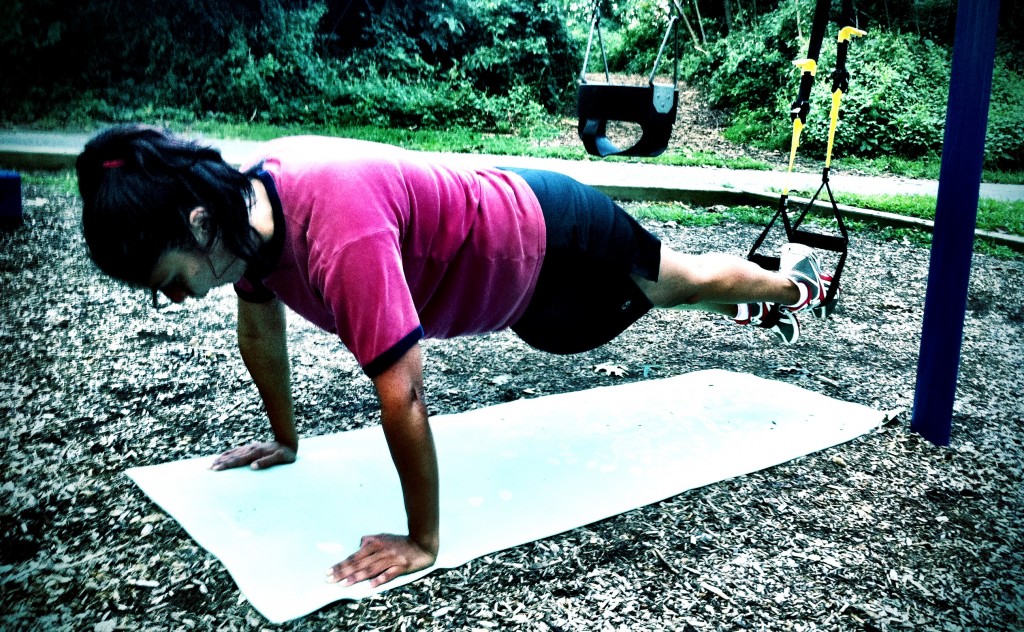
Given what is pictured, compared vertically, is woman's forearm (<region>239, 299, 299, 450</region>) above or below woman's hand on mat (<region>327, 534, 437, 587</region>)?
above

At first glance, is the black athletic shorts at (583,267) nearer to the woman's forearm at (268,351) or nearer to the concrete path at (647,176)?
the woman's forearm at (268,351)

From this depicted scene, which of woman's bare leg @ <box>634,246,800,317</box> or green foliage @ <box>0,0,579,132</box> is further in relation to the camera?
green foliage @ <box>0,0,579,132</box>

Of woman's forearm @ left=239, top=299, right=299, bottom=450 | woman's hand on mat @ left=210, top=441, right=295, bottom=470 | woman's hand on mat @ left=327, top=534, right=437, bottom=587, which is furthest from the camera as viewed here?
woman's hand on mat @ left=210, top=441, right=295, bottom=470

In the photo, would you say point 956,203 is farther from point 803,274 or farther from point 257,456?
point 257,456

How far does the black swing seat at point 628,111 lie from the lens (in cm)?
200

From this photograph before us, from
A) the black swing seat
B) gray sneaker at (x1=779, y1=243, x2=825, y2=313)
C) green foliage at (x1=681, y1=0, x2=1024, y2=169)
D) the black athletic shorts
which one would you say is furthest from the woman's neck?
green foliage at (x1=681, y1=0, x2=1024, y2=169)

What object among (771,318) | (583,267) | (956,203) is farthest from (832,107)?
(583,267)

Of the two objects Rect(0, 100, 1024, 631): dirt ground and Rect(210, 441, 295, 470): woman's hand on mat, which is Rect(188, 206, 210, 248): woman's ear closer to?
Rect(0, 100, 1024, 631): dirt ground

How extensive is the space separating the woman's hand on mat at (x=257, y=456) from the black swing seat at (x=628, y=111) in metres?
1.15

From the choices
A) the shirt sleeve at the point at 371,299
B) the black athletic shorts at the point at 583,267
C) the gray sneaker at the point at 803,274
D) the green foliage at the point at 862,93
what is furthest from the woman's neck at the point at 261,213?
the green foliage at the point at 862,93

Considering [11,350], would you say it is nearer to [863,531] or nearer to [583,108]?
[583,108]

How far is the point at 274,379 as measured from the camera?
6.09 ft

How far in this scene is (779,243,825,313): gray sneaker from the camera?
2.49 meters

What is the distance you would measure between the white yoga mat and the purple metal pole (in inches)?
9.9
